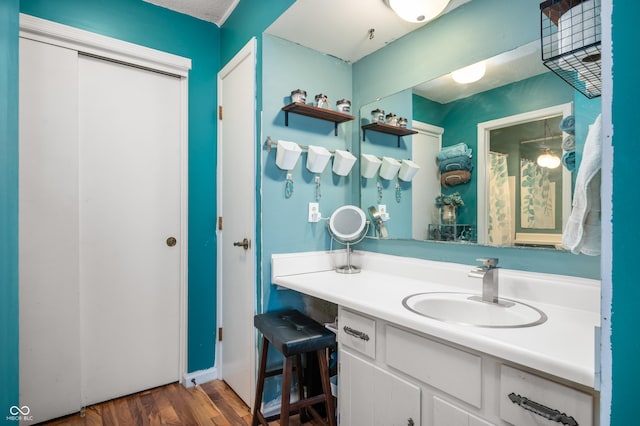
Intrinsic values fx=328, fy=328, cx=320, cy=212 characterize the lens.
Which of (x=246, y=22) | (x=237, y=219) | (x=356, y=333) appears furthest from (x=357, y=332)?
(x=246, y=22)

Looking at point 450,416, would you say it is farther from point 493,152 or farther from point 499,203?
point 493,152

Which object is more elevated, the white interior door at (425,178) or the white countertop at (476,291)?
the white interior door at (425,178)

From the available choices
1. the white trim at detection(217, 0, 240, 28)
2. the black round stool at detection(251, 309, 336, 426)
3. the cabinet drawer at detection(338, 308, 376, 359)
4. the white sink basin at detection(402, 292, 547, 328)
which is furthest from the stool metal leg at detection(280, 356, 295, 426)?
the white trim at detection(217, 0, 240, 28)

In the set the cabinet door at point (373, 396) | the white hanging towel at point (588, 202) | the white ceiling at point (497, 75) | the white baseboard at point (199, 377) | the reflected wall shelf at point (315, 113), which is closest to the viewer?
the white hanging towel at point (588, 202)

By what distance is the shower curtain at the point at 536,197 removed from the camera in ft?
4.20

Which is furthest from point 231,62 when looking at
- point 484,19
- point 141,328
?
point 141,328

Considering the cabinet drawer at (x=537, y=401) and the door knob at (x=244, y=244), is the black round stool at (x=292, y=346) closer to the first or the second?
the door knob at (x=244, y=244)

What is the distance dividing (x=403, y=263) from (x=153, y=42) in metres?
2.04

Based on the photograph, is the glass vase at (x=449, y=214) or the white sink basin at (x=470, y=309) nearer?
the white sink basin at (x=470, y=309)

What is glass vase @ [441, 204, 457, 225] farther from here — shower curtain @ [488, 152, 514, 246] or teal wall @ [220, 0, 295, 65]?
teal wall @ [220, 0, 295, 65]

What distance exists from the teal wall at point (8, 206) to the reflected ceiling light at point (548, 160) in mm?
2115

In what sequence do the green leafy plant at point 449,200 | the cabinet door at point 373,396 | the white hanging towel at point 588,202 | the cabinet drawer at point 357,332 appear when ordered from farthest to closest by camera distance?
the green leafy plant at point 449,200 < the cabinet drawer at point 357,332 < the cabinet door at point 373,396 < the white hanging towel at point 588,202

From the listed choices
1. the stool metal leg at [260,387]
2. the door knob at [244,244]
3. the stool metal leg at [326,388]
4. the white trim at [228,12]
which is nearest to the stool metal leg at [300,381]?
the stool metal leg at [260,387]

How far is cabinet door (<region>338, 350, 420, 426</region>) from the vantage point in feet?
3.58
